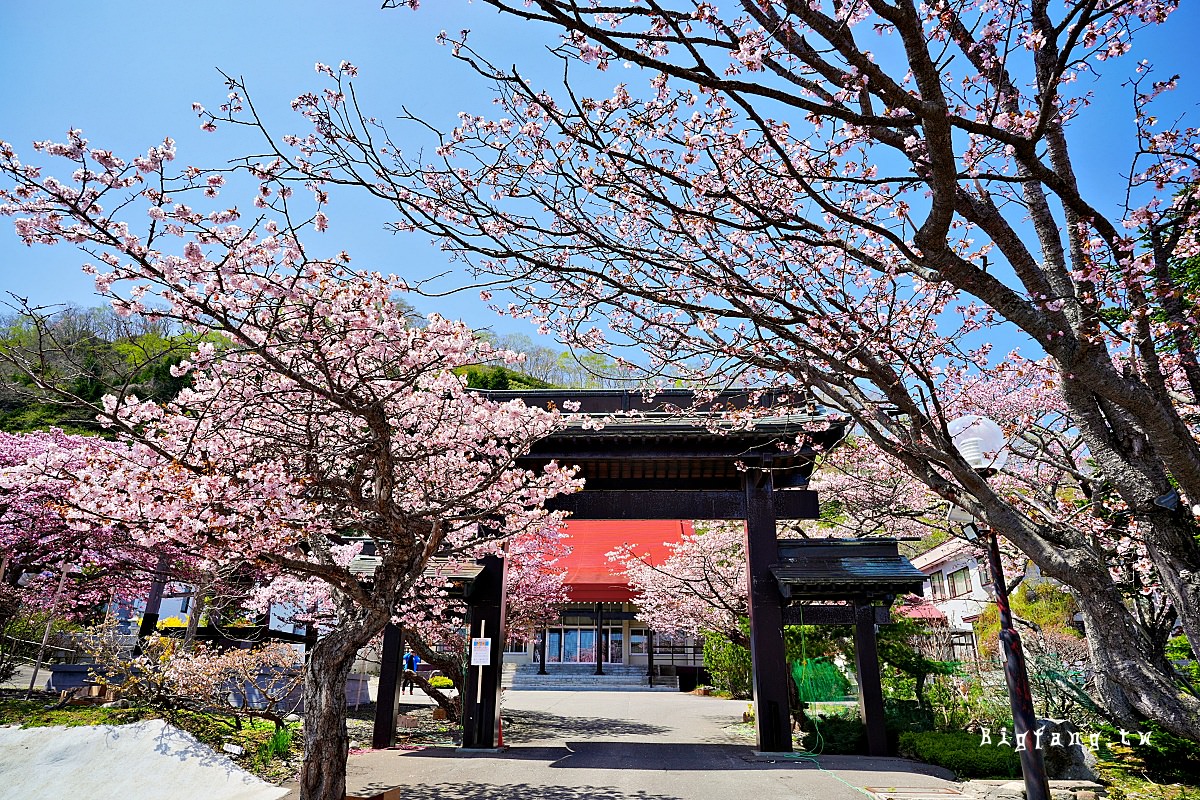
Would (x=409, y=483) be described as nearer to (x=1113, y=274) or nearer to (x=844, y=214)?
(x=844, y=214)

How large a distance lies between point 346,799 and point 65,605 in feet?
39.5

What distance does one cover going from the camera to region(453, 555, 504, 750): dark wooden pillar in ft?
35.0

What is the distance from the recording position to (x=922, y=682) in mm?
12664

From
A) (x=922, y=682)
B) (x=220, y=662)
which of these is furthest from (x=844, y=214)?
(x=922, y=682)

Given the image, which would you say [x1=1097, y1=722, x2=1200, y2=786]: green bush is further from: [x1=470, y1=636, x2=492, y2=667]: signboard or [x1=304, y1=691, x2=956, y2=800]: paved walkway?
[x1=470, y1=636, x2=492, y2=667]: signboard

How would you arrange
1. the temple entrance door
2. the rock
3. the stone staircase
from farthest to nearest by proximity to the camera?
the temple entrance door
the stone staircase
the rock

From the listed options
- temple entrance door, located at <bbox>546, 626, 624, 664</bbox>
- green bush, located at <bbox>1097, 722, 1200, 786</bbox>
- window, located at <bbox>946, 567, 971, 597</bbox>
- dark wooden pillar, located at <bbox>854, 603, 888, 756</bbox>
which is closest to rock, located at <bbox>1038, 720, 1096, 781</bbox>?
green bush, located at <bbox>1097, 722, 1200, 786</bbox>

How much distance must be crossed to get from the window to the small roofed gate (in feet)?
57.0

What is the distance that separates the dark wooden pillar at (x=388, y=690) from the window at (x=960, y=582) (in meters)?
22.5

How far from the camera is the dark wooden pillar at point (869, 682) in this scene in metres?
10.7

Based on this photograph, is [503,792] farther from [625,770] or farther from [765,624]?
[765,624]

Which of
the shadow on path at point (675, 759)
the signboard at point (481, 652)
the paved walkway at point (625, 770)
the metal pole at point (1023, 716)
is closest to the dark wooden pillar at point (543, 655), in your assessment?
the paved walkway at point (625, 770)

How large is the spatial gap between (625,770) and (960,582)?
23.0 metres

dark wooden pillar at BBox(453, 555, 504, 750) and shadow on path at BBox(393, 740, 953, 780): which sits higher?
dark wooden pillar at BBox(453, 555, 504, 750)
